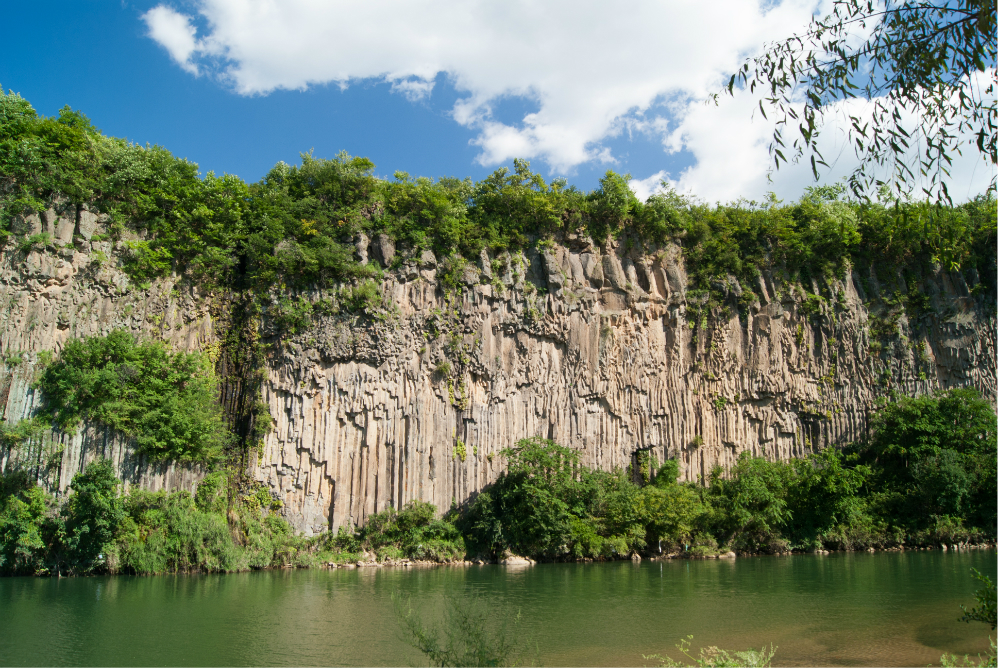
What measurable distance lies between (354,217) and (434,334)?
7.92m

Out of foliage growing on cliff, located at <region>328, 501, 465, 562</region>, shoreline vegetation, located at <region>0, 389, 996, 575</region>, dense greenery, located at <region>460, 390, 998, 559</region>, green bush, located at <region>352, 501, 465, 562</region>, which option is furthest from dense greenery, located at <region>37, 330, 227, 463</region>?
dense greenery, located at <region>460, 390, 998, 559</region>

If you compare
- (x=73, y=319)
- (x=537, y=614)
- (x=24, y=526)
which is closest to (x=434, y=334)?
(x=73, y=319)

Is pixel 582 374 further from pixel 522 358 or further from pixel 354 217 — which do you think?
pixel 354 217

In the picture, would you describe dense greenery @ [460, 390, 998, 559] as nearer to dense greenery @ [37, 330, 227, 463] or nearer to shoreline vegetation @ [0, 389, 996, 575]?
shoreline vegetation @ [0, 389, 996, 575]

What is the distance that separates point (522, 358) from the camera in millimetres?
38406

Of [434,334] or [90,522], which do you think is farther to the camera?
[434,334]

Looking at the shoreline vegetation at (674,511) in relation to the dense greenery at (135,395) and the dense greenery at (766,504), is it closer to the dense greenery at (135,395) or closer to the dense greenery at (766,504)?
the dense greenery at (766,504)

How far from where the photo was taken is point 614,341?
3981cm

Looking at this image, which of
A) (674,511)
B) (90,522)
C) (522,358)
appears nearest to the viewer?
(90,522)

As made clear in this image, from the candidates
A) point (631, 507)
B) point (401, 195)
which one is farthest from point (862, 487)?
point (401, 195)

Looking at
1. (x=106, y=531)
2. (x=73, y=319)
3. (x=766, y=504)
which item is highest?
(x=73, y=319)

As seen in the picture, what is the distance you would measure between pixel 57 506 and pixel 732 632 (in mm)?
25454

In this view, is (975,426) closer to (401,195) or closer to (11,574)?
(401,195)

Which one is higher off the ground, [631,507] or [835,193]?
[835,193]
